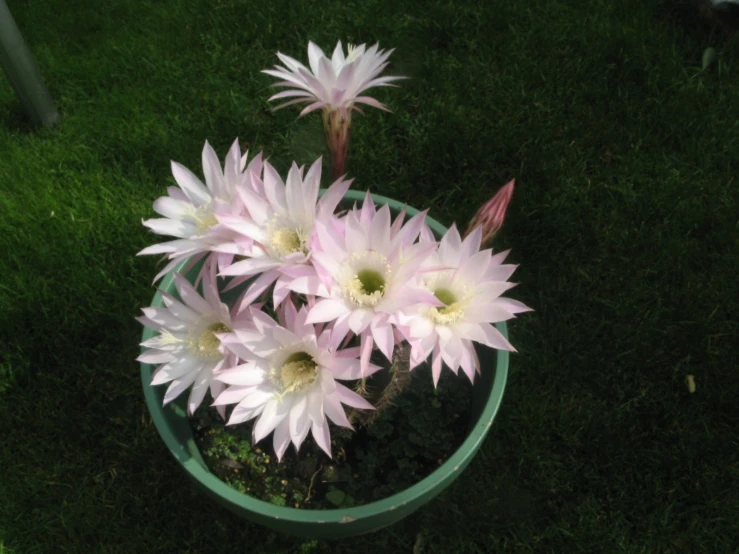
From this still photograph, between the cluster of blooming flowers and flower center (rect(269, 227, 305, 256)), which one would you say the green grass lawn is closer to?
the cluster of blooming flowers

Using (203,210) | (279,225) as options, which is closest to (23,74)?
(203,210)

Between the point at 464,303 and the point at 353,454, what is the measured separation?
1.74 ft

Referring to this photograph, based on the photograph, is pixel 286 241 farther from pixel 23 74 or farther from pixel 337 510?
pixel 23 74

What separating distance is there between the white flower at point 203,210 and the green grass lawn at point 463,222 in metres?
0.81

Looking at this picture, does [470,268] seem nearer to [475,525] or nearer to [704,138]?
[475,525]

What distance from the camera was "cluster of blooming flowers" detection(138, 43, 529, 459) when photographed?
86 cm

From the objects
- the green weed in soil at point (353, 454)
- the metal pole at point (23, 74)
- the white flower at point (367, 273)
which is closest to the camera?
the white flower at point (367, 273)

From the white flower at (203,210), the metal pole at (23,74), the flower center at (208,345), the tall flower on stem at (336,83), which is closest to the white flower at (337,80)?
the tall flower on stem at (336,83)

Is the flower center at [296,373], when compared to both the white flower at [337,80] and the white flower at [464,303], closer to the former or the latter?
the white flower at [464,303]

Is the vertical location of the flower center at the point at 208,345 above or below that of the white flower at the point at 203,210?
below

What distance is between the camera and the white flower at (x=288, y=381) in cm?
90

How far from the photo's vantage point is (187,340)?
1.02m

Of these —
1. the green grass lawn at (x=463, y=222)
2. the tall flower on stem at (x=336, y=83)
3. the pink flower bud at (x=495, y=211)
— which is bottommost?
the green grass lawn at (x=463, y=222)

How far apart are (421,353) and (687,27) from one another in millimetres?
1928
